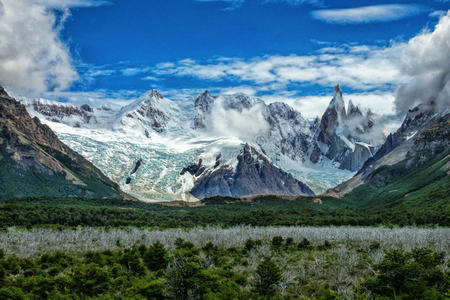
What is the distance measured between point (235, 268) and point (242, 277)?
24.2ft

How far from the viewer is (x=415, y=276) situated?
150 feet

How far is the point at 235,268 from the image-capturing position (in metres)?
65.8

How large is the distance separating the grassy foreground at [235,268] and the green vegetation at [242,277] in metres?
0.10

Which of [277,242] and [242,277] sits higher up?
[277,242]

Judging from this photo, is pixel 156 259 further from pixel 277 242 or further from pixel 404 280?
pixel 404 280

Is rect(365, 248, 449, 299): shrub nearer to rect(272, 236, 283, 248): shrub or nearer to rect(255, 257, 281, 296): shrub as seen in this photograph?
rect(255, 257, 281, 296): shrub

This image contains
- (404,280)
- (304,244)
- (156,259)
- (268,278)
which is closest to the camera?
(404,280)

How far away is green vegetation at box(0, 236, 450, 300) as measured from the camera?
45875 millimetres

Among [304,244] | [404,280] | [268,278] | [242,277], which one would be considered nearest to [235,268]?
[242,277]

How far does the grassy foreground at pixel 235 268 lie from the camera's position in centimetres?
4631

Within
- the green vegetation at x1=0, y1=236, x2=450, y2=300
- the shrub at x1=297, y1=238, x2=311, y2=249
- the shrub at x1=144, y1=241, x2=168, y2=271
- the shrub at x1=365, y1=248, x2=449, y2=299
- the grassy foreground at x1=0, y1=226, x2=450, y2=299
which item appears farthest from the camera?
the shrub at x1=297, y1=238, x2=311, y2=249

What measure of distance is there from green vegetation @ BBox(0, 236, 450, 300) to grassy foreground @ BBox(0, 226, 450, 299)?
0.10m

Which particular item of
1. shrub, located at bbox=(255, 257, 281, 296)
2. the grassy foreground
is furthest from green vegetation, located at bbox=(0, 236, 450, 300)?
the grassy foreground

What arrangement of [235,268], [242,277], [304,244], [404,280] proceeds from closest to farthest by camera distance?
[404,280], [242,277], [235,268], [304,244]
